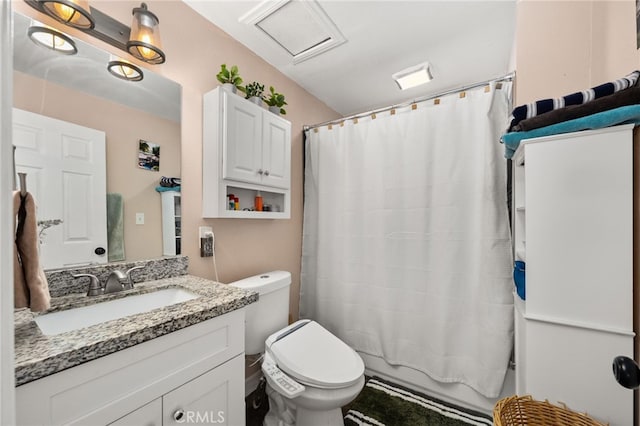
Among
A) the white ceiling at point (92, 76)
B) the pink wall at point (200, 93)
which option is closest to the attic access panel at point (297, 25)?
the pink wall at point (200, 93)

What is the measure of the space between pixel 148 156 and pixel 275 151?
0.71 meters

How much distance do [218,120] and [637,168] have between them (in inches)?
67.2

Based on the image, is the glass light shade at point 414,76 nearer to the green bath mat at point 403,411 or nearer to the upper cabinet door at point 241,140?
the upper cabinet door at point 241,140

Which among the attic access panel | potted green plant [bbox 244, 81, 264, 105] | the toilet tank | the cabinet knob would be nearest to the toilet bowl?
the toilet tank

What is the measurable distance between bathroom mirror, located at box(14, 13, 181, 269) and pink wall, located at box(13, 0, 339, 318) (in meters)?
0.07

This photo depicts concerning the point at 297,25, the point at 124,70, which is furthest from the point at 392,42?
the point at 124,70

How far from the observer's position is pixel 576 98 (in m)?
0.94

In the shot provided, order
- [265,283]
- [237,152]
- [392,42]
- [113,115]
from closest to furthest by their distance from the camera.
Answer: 1. [113,115]
2. [237,152]
3. [265,283]
4. [392,42]

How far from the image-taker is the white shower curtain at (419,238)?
1.48 metres

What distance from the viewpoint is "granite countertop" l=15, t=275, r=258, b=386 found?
596mm

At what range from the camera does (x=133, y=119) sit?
122 centimetres

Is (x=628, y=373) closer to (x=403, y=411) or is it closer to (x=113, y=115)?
(x=403, y=411)

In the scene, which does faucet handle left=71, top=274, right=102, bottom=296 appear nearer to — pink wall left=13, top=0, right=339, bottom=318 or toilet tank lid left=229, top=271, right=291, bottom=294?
pink wall left=13, top=0, right=339, bottom=318

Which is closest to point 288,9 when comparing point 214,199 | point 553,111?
point 214,199
